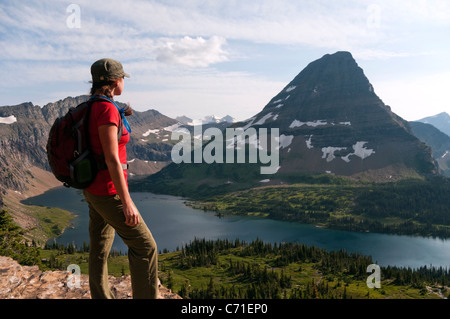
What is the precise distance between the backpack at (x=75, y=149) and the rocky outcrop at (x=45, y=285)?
18.2 ft

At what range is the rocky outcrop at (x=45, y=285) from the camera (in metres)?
9.90

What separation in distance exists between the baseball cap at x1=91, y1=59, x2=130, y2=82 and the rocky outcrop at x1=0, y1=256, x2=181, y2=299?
23.0 ft

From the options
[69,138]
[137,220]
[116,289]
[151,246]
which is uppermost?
[69,138]

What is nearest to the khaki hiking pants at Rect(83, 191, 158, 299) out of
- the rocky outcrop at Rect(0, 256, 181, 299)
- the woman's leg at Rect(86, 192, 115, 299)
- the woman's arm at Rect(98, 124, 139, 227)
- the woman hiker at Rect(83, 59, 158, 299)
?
the woman hiker at Rect(83, 59, 158, 299)

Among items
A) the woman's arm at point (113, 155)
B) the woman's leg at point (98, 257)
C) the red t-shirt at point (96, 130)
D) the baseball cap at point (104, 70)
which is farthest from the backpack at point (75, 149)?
the woman's leg at point (98, 257)

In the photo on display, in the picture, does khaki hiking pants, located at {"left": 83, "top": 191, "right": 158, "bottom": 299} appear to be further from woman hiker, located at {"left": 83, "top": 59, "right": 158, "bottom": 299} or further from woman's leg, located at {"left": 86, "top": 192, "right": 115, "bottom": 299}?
woman's leg, located at {"left": 86, "top": 192, "right": 115, "bottom": 299}

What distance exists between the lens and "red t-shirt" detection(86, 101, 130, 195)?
6035 mm

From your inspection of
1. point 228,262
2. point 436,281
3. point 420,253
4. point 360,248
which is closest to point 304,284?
point 228,262

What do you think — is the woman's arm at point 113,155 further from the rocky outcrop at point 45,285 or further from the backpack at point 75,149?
the rocky outcrop at point 45,285
